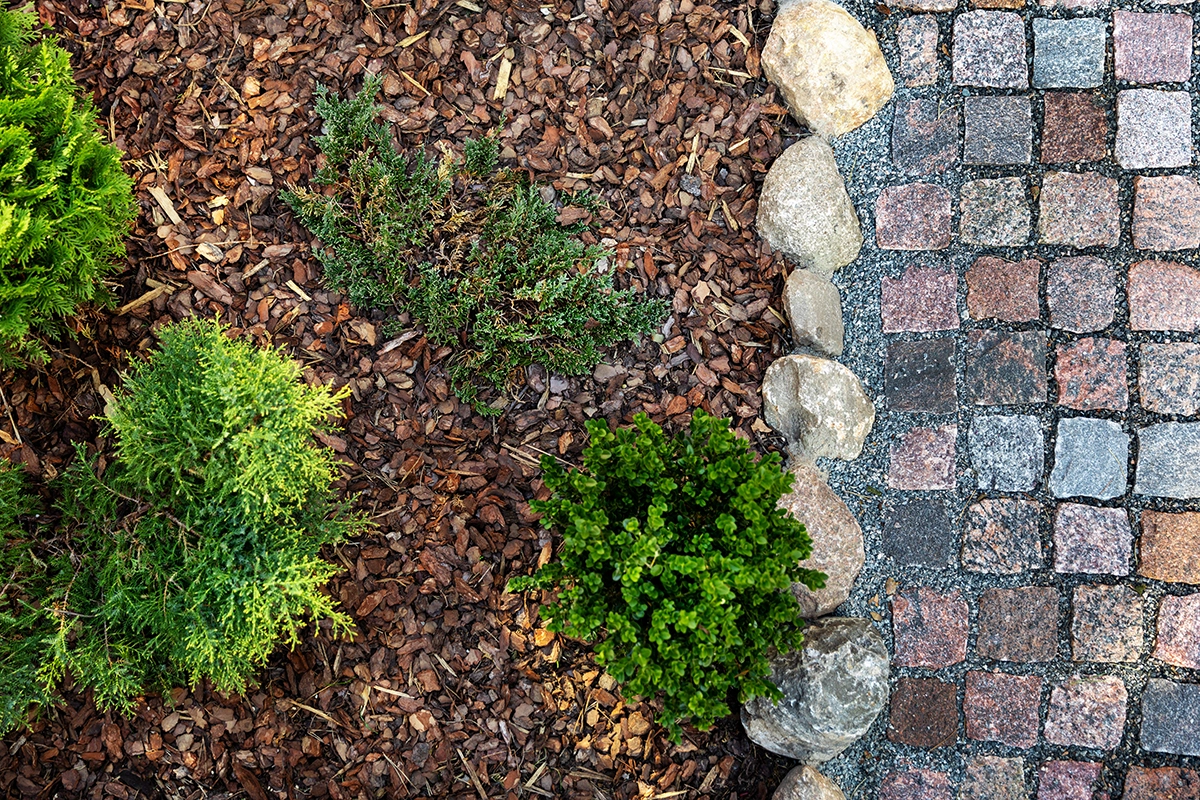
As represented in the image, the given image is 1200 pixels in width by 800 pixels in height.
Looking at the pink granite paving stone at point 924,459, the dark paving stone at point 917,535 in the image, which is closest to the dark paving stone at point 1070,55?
the pink granite paving stone at point 924,459

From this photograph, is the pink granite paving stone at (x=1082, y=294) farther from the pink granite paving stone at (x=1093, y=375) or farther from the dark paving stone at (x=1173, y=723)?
the dark paving stone at (x=1173, y=723)

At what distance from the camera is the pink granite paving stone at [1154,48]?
3686mm

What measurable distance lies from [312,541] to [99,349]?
1.26 m

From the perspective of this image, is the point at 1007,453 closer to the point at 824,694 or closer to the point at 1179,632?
the point at 1179,632

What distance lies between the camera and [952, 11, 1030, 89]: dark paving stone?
375cm

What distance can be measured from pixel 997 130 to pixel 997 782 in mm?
2784

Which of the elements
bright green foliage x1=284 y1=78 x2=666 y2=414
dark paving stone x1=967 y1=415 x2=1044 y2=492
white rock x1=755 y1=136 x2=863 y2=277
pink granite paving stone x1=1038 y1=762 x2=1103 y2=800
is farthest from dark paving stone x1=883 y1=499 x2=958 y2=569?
bright green foliage x1=284 y1=78 x2=666 y2=414

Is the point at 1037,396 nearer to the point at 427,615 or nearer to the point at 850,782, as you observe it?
the point at 850,782

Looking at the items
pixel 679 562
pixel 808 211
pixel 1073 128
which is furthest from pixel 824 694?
pixel 1073 128

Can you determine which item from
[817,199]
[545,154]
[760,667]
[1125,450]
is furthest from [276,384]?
[1125,450]

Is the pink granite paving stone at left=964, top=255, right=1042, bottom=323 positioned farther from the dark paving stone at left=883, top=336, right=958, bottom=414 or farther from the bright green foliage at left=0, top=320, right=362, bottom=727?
the bright green foliage at left=0, top=320, right=362, bottom=727

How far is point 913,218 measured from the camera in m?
3.76

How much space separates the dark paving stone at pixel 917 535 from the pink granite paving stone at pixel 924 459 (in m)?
0.10

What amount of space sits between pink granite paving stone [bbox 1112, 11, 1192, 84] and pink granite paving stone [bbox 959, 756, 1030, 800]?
2981 mm
